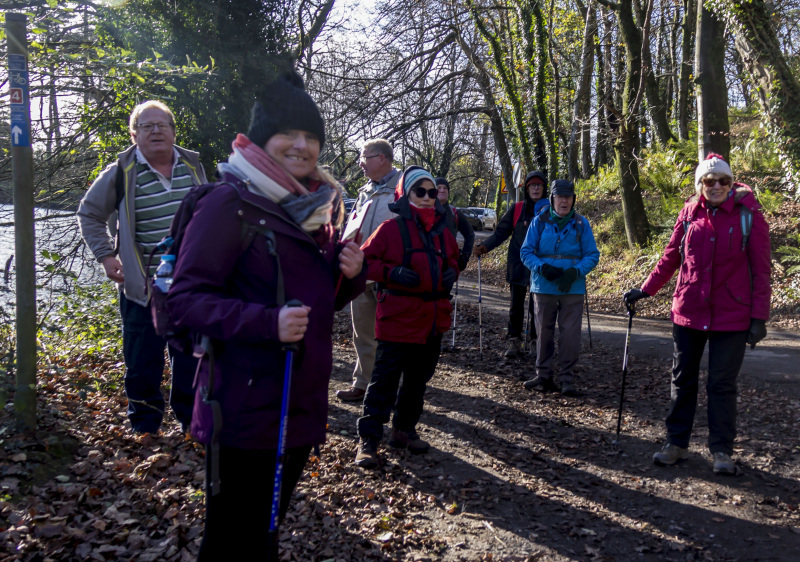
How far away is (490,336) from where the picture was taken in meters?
11.1

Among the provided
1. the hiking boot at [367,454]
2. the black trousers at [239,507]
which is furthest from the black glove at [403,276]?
the black trousers at [239,507]

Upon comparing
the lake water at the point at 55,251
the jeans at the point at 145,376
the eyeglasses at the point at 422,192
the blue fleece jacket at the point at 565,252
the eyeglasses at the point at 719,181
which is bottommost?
the jeans at the point at 145,376

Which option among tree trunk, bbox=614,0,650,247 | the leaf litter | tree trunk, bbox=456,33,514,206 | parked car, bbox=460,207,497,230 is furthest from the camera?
parked car, bbox=460,207,497,230

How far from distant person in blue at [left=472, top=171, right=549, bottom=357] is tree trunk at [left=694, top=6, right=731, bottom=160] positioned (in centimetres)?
459

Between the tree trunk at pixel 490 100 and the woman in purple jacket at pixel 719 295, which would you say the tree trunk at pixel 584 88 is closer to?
the tree trunk at pixel 490 100

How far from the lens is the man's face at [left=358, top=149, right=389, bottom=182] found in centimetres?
653

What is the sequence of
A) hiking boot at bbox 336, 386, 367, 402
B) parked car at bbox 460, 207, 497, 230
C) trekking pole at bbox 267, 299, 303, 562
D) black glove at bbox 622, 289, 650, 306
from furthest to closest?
parked car at bbox 460, 207, 497, 230 → hiking boot at bbox 336, 386, 367, 402 → black glove at bbox 622, 289, 650, 306 → trekking pole at bbox 267, 299, 303, 562

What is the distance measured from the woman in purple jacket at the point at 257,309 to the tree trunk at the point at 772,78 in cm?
1125

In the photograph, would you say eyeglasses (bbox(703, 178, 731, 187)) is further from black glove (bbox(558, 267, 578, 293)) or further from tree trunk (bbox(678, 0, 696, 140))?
tree trunk (bbox(678, 0, 696, 140))

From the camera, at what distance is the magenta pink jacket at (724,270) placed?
4.96 meters

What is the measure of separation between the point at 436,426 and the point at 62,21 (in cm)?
516

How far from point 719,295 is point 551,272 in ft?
7.84

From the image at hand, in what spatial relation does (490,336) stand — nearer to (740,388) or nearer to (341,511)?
(740,388)

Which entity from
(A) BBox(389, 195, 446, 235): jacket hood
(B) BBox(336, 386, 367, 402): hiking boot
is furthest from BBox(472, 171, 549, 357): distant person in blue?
(A) BBox(389, 195, 446, 235): jacket hood
